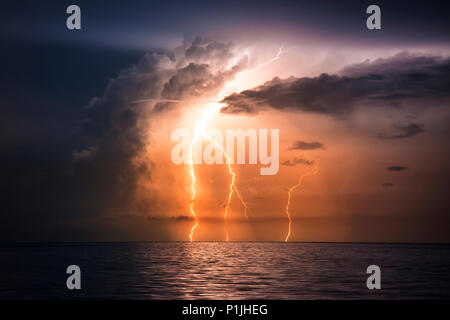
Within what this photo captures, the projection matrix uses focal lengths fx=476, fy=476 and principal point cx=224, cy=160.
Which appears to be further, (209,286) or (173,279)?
(173,279)

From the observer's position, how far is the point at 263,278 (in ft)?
107
